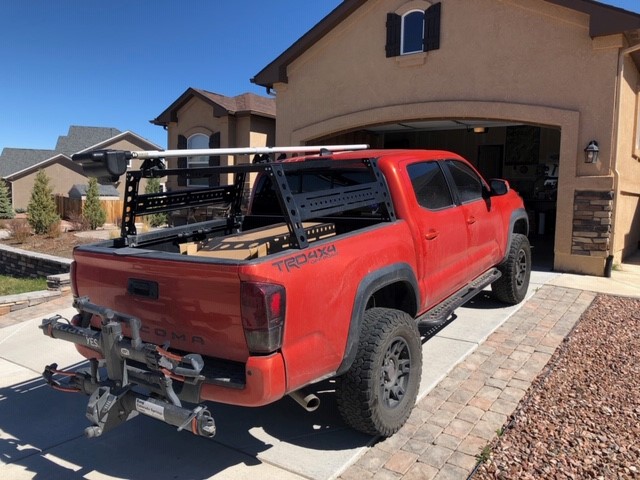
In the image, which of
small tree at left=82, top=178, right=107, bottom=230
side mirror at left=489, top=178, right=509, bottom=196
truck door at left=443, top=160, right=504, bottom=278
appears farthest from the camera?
small tree at left=82, top=178, right=107, bottom=230

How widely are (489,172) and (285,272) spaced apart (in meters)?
15.3

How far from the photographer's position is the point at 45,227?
18.5 meters

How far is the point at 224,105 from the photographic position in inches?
610

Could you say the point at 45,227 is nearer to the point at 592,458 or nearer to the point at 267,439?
the point at 267,439

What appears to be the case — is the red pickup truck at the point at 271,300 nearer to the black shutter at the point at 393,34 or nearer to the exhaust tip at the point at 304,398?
the exhaust tip at the point at 304,398

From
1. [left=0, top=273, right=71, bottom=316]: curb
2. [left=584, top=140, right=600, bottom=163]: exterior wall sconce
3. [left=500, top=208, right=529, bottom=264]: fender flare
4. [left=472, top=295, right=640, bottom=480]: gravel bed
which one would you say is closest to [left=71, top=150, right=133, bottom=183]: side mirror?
[left=472, top=295, right=640, bottom=480]: gravel bed

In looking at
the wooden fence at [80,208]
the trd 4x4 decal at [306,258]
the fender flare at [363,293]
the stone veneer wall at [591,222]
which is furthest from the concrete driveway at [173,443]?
the wooden fence at [80,208]

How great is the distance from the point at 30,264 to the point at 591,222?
11.8 meters

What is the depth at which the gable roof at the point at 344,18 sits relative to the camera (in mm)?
7996

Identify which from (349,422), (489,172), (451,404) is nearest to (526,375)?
(451,404)

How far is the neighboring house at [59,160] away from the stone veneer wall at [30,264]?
84.9 feet

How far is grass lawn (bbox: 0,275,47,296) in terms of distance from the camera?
10.3 metres

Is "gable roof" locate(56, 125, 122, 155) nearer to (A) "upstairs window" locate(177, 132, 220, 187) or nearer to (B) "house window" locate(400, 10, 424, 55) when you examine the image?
(A) "upstairs window" locate(177, 132, 220, 187)

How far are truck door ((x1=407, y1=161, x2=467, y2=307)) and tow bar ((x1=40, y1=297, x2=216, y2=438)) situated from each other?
2.09 metres
